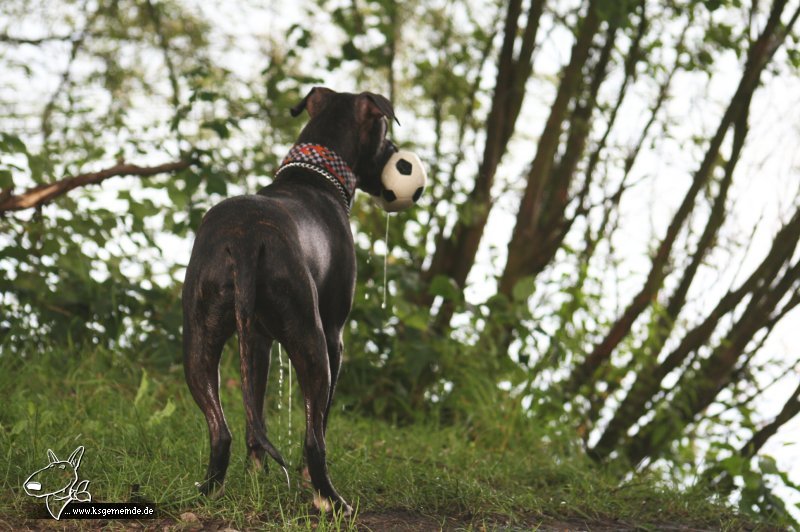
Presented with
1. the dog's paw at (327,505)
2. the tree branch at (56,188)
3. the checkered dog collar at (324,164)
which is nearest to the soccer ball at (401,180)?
the checkered dog collar at (324,164)

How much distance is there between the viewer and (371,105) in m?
4.14

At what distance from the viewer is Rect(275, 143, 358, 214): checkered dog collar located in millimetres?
4027

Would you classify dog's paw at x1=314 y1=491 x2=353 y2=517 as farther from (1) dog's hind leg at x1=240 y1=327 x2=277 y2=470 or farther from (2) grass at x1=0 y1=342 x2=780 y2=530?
(1) dog's hind leg at x1=240 y1=327 x2=277 y2=470

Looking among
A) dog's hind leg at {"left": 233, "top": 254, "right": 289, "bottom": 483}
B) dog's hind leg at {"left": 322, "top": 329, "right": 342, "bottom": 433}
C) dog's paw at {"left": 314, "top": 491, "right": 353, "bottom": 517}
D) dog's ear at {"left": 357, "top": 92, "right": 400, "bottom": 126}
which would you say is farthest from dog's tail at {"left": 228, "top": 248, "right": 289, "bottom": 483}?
dog's ear at {"left": 357, "top": 92, "right": 400, "bottom": 126}

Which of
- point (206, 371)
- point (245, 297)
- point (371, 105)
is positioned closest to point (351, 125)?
point (371, 105)

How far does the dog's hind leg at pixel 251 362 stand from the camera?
3.29 metres

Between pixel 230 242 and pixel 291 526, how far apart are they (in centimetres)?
104

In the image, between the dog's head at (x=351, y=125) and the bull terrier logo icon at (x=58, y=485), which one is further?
the dog's head at (x=351, y=125)

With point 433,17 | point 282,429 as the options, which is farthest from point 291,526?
point 433,17

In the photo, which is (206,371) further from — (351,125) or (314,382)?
(351,125)

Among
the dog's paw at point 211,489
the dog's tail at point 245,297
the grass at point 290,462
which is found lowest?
the grass at point 290,462

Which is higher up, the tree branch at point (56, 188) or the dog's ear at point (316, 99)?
the dog's ear at point (316, 99)

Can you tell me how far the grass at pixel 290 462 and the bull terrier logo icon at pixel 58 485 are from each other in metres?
0.05

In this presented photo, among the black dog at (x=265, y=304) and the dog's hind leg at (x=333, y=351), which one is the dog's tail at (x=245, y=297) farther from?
the dog's hind leg at (x=333, y=351)
